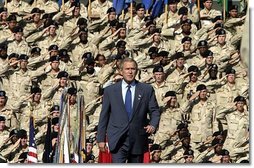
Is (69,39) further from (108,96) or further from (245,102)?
(108,96)

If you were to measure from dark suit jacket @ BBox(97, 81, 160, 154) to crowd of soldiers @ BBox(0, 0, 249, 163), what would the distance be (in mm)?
4113

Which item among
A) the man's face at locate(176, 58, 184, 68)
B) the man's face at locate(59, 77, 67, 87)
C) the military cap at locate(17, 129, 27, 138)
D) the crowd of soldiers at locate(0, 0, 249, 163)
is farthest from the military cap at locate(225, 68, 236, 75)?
the military cap at locate(17, 129, 27, 138)

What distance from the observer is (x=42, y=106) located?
12906 millimetres

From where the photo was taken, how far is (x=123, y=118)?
8.20 meters

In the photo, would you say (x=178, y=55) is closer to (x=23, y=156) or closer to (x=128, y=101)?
(x=23, y=156)

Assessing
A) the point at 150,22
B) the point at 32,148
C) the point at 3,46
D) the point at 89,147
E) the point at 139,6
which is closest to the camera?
the point at 32,148

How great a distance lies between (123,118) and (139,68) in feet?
16.3

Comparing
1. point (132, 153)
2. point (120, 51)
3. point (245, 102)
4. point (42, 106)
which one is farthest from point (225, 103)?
point (132, 153)

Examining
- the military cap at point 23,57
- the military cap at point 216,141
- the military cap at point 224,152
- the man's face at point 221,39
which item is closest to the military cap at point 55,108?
the military cap at point 23,57

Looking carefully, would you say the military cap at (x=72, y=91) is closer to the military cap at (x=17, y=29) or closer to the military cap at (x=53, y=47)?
the military cap at (x=53, y=47)

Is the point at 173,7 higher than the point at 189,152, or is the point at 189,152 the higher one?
the point at 173,7

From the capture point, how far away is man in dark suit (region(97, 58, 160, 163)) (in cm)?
821

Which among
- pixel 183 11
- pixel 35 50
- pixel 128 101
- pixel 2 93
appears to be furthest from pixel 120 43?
pixel 128 101

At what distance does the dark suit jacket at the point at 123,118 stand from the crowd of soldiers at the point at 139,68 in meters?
4.11
